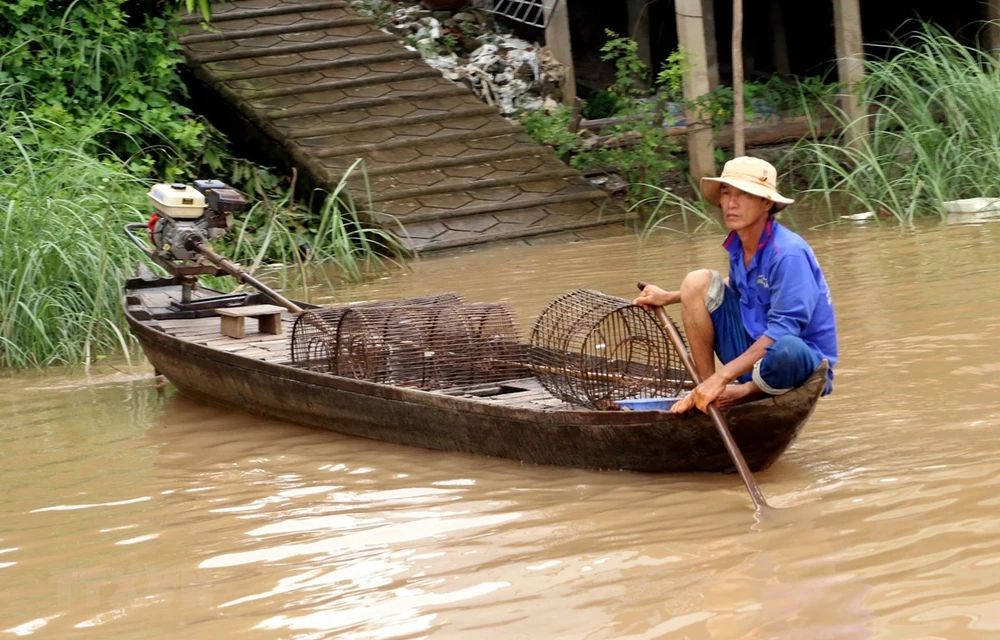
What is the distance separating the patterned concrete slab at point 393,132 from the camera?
34.4 ft

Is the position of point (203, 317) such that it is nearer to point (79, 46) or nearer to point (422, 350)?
point (422, 350)

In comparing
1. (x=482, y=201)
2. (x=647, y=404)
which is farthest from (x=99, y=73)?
(x=647, y=404)

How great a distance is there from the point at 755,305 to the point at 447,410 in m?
1.34

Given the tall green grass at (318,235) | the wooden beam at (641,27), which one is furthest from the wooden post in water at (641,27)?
the tall green grass at (318,235)

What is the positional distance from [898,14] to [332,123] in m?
6.66

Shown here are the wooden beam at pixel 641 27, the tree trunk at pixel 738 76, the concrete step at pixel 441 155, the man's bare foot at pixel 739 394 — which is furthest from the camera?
the wooden beam at pixel 641 27

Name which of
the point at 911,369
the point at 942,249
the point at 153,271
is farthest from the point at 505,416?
the point at 942,249

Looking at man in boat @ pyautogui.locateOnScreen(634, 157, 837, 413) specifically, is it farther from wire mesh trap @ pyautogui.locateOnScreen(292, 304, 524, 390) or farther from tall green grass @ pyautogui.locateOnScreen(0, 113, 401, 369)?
tall green grass @ pyautogui.locateOnScreen(0, 113, 401, 369)

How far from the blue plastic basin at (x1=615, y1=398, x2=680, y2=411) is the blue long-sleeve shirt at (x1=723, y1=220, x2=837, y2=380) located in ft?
1.36

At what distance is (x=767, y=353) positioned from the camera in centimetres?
418

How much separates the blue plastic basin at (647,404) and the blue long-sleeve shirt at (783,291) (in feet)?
1.36

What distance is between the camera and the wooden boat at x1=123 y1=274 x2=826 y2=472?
4.39 metres

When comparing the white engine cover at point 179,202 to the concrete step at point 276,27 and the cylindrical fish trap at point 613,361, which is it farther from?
the concrete step at point 276,27

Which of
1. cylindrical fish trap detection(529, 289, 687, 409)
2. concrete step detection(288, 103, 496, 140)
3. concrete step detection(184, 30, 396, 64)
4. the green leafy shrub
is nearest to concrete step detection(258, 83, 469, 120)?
concrete step detection(288, 103, 496, 140)
